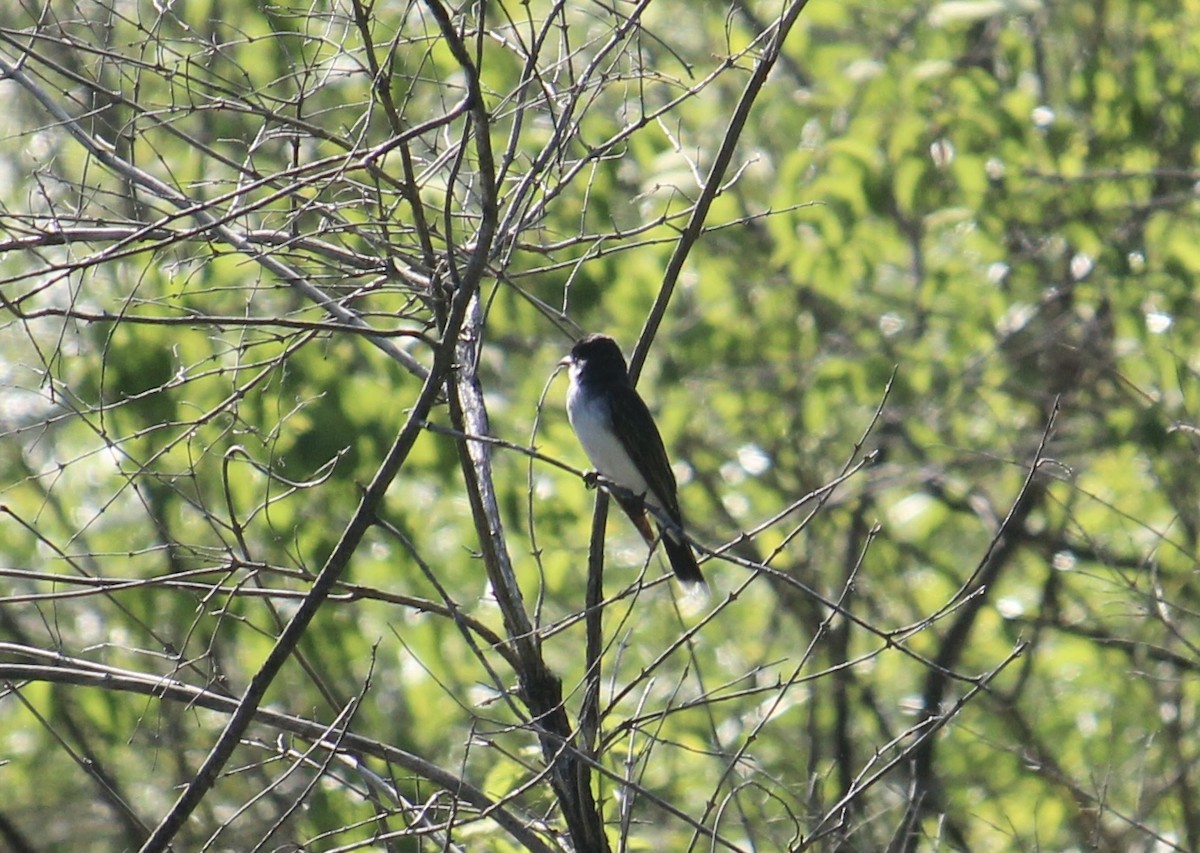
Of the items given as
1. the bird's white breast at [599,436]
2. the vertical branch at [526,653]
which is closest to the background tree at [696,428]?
the vertical branch at [526,653]

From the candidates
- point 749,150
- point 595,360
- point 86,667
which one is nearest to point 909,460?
point 749,150

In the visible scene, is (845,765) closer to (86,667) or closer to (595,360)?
(595,360)

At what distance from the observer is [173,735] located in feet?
21.4

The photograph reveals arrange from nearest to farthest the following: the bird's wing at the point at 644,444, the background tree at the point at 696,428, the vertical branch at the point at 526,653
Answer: the vertical branch at the point at 526,653
the background tree at the point at 696,428
the bird's wing at the point at 644,444

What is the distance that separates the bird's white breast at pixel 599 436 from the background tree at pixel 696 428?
16cm

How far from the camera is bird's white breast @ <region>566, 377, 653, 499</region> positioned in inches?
209

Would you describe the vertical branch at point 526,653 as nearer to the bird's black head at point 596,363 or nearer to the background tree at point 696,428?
the background tree at point 696,428

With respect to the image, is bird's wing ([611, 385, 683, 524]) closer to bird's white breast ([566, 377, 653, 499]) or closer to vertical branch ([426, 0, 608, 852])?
bird's white breast ([566, 377, 653, 499])

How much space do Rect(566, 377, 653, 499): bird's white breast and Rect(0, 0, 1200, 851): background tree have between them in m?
0.16

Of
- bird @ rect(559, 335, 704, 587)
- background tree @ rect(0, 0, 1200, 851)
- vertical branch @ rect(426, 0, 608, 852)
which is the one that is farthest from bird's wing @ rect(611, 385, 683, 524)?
vertical branch @ rect(426, 0, 608, 852)

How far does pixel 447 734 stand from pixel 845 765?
2091 millimetres

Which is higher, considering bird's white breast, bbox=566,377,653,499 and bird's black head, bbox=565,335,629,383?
bird's black head, bbox=565,335,629,383

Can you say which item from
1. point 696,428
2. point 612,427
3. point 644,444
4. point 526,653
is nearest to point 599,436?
point 612,427

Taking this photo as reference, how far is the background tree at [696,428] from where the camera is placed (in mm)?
4184
